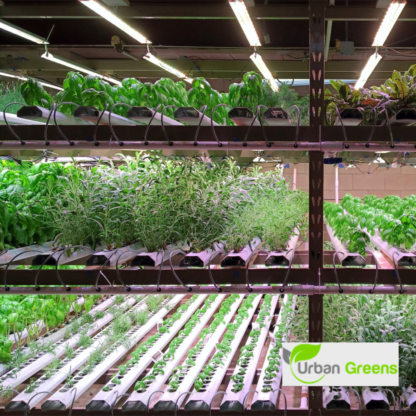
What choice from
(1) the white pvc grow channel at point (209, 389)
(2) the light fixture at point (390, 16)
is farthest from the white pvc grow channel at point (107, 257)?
(2) the light fixture at point (390, 16)

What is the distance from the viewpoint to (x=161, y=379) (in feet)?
7.00

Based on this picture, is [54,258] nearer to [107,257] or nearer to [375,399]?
[107,257]

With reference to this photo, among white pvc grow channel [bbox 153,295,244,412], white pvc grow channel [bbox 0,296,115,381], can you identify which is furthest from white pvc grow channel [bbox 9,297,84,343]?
white pvc grow channel [bbox 153,295,244,412]

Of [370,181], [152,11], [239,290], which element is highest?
[152,11]

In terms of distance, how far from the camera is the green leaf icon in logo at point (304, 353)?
1.89 m

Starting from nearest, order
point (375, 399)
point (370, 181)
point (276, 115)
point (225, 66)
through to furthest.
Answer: point (276, 115)
point (375, 399)
point (225, 66)
point (370, 181)

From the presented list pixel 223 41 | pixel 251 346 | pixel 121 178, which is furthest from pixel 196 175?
pixel 223 41

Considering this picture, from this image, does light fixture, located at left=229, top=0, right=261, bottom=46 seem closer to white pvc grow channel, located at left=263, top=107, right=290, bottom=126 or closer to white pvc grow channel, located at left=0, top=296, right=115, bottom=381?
white pvc grow channel, located at left=263, top=107, right=290, bottom=126

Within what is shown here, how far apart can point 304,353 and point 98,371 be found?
3.66 ft

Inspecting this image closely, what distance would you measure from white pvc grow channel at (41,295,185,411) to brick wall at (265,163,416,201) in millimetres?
6735

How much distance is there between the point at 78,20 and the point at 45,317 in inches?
205

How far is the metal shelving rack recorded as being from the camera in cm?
172

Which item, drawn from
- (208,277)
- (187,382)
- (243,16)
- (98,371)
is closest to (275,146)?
(208,277)

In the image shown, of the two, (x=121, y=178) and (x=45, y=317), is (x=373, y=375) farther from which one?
(x=45, y=317)
